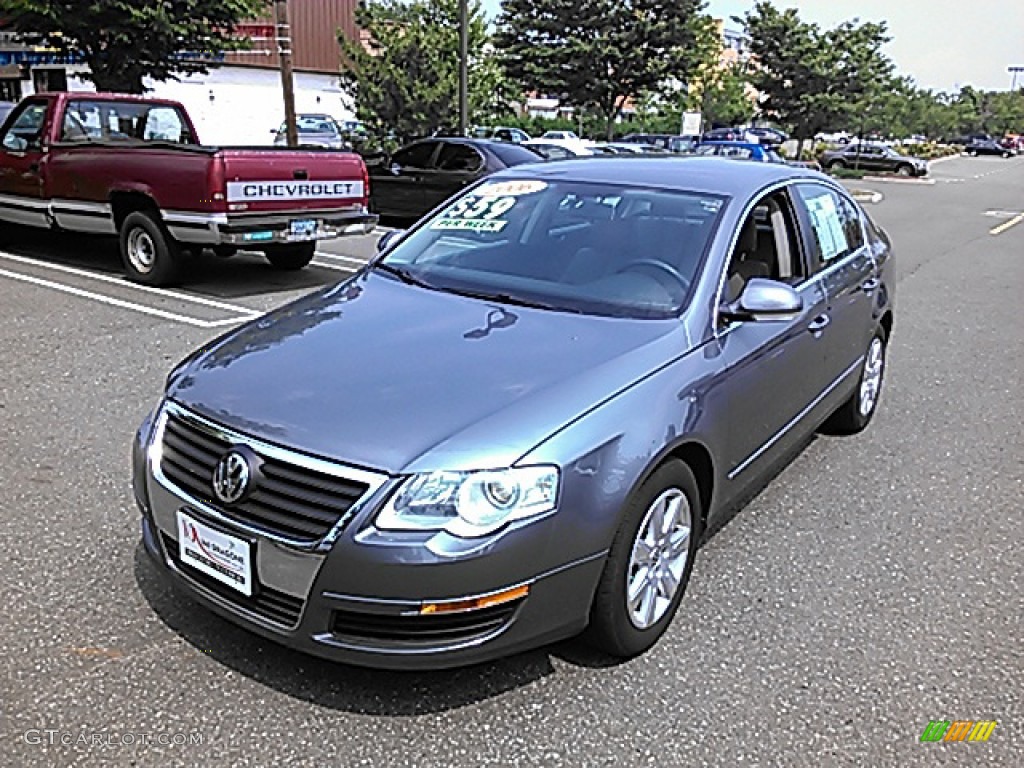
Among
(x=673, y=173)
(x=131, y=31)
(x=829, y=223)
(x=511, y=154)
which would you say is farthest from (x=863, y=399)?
(x=131, y=31)

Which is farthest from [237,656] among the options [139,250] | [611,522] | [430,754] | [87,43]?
[87,43]

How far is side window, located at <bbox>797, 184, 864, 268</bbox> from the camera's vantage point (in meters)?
4.54

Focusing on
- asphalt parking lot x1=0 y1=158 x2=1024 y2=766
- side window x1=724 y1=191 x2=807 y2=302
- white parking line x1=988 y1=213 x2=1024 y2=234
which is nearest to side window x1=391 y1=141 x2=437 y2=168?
asphalt parking lot x1=0 y1=158 x2=1024 y2=766

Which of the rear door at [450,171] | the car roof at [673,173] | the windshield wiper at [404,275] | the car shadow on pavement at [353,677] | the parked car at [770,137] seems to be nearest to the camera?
the car shadow on pavement at [353,677]

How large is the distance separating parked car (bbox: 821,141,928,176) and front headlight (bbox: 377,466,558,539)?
39001mm

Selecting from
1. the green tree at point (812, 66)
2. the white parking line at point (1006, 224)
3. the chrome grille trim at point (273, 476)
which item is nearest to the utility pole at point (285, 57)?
the white parking line at point (1006, 224)

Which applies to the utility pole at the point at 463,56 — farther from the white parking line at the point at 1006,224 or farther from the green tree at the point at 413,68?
the white parking line at the point at 1006,224

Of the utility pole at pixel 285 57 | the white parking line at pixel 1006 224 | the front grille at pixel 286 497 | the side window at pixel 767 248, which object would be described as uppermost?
the utility pole at pixel 285 57

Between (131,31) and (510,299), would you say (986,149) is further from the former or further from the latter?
(510,299)

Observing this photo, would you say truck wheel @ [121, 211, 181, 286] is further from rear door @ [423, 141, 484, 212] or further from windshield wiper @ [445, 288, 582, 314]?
windshield wiper @ [445, 288, 582, 314]

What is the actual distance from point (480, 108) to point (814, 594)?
2541cm

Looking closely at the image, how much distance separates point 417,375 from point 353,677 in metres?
0.96

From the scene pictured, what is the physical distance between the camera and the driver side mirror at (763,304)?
11.5ft

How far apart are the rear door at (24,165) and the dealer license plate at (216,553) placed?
7.91 metres
